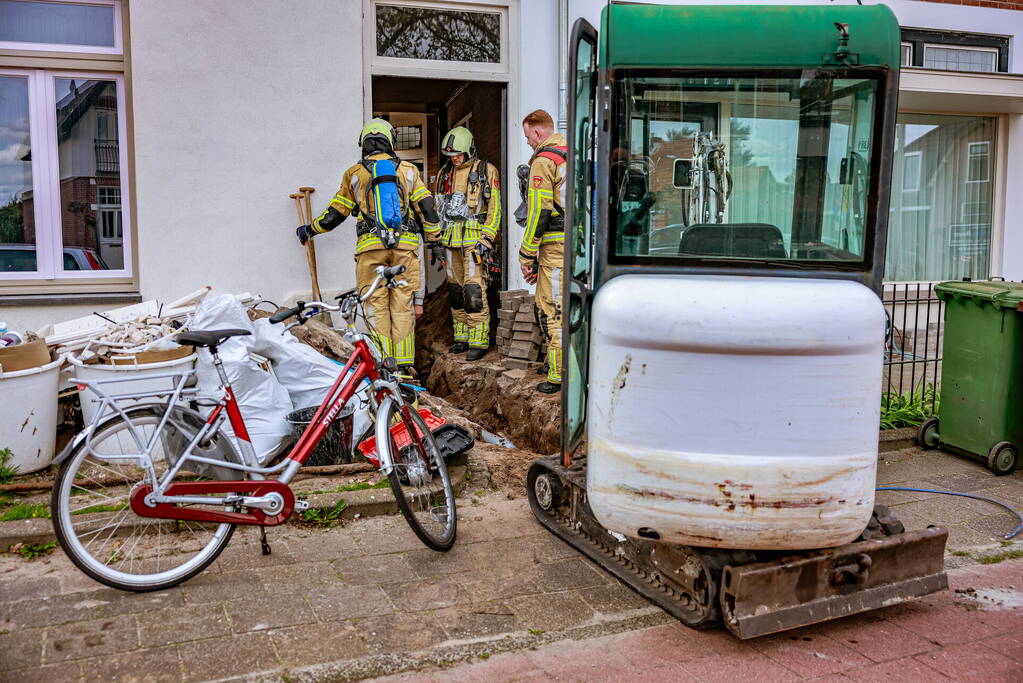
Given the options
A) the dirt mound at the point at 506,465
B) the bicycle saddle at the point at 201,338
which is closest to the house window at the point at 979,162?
the dirt mound at the point at 506,465

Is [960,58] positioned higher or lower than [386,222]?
higher

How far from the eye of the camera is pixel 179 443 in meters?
4.20

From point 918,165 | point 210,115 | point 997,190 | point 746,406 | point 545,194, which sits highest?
point 210,115

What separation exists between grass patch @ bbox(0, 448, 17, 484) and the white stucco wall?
289 cm

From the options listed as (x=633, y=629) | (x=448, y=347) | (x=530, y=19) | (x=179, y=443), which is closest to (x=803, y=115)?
Result: (x=633, y=629)

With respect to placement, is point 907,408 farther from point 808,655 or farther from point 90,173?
point 90,173

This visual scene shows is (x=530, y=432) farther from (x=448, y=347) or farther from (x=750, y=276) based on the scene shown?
(x=750, y=276)

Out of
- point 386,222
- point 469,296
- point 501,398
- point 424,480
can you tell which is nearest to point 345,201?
point 386,222

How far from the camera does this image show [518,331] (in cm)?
844

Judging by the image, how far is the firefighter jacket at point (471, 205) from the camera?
8.90 m

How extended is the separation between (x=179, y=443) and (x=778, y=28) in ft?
10.6

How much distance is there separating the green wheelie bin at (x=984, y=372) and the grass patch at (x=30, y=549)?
232 inches

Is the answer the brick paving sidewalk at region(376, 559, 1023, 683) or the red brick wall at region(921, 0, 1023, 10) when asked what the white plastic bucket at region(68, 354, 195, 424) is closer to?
the brick paving sidewalk at region(376, 559, 1023, 683)

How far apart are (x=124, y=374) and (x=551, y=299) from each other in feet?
10.9
